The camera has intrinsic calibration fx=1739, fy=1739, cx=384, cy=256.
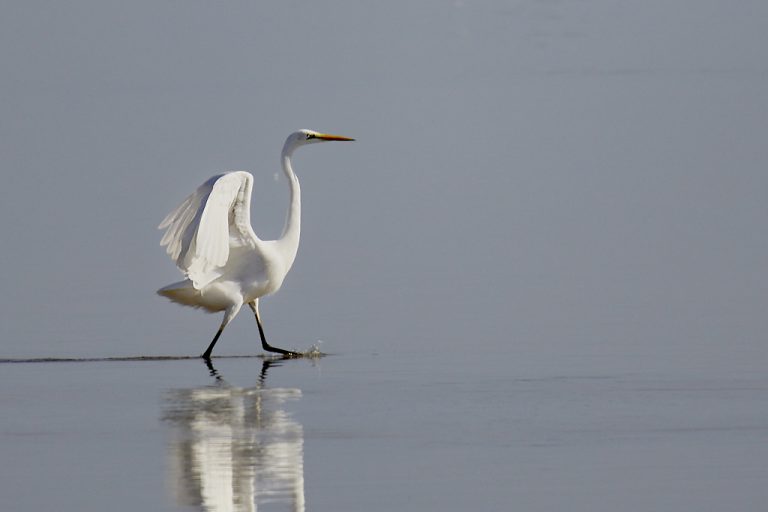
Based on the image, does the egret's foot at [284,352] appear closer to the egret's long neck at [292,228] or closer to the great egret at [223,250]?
the great egret at [223,250]

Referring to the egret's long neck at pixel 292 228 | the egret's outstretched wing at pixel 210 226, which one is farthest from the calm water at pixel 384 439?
the egret's long neck at pixel 292 228

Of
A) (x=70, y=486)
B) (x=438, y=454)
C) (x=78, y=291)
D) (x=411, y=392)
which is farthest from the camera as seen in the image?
(x=78, y=291)

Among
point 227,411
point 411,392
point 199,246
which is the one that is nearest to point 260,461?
point 227,411

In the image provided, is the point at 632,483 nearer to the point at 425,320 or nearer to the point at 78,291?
the point at 425,320

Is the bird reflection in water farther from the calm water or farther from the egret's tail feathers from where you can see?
the egret's tail feathers

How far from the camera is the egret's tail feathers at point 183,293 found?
57.9ft

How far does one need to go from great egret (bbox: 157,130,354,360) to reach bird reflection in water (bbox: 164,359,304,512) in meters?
2.51

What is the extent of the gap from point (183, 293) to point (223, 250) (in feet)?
3.29

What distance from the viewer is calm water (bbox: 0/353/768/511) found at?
10023 millimetres

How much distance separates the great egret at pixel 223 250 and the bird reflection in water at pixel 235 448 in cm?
251

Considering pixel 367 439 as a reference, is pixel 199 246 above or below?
above

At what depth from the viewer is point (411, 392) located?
14.0 m

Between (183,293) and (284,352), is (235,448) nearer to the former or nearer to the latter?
(284,352)

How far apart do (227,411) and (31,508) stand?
135 inches
